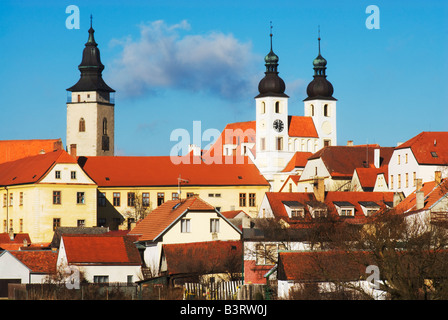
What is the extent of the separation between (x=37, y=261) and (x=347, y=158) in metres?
51.9

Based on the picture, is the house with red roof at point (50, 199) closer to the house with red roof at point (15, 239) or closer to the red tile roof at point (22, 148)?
the house with red roof at point (15, 239)

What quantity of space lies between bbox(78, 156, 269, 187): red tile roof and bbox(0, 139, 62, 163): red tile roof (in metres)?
11.9

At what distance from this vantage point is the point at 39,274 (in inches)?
2100

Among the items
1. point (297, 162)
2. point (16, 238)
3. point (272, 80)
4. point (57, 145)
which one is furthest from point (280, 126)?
point (16, 238)

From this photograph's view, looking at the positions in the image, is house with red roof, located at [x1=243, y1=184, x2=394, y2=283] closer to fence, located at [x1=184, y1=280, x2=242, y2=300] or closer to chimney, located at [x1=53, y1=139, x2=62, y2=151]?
fence, located at [x1=184, y1=280, x2=242, y2=300]

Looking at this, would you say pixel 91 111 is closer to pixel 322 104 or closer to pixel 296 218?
pixel 322 104

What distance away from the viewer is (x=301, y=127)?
136250 mm

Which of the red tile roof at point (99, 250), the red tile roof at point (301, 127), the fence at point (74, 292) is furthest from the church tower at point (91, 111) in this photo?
the fence at point (74, 292)

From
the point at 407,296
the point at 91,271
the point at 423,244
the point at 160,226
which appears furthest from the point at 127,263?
the point at 407,296

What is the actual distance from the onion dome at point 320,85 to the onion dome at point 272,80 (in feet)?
21.8

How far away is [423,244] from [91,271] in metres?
19.1

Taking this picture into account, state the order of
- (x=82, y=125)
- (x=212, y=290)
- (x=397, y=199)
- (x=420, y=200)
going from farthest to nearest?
(x=82, y=125), (x=397, y=199), (x=420, y=200), (x=212, y=290)

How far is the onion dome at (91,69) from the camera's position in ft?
404
